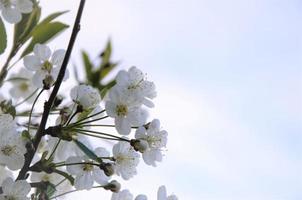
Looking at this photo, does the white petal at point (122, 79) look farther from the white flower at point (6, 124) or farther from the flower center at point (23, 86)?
the flower center at point (23, 86)

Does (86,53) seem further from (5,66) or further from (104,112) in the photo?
(104,112)

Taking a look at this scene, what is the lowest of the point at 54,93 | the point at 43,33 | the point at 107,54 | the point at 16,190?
the point at 16,190

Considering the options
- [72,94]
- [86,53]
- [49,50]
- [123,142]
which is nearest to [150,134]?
[123,142]

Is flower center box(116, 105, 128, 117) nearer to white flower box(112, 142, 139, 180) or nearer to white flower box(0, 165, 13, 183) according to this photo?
white flower box(112, 142, 139, 180)

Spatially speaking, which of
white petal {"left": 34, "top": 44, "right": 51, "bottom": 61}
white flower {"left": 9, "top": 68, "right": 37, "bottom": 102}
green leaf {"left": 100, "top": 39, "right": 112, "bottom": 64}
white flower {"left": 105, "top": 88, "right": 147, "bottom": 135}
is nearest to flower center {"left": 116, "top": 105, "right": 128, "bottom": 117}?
white flower {"left": 105, "top": 88, "right": 147, "bottom": 135}

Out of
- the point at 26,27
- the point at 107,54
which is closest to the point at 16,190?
the point at 26,27

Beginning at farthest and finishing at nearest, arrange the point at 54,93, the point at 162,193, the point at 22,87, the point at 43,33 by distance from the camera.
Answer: the point at 22,87, the point at 43,33, the point at 162,193, the point at 54,93

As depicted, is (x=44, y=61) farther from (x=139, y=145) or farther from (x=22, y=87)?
(x=22, y=87)
